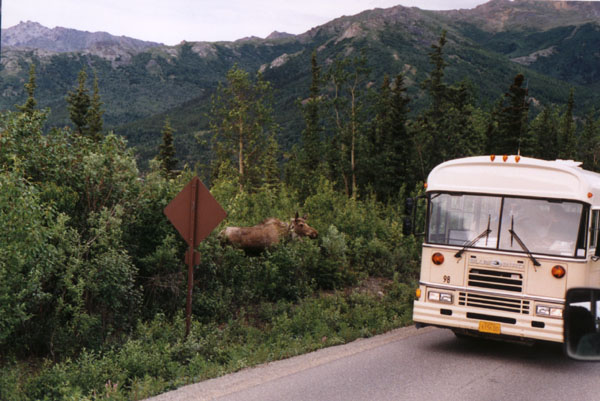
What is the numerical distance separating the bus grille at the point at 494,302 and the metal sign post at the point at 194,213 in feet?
13.1

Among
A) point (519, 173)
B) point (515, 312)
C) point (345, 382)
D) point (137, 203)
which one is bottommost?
point (345, 382)

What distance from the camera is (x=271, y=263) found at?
43.8ft

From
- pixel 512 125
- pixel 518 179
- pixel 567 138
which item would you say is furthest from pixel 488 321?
pixel 567 138

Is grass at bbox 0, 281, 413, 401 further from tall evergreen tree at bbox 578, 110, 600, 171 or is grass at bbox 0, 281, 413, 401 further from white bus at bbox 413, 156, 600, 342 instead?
tall evergreen tree at bbox 578, 110, 600, 171

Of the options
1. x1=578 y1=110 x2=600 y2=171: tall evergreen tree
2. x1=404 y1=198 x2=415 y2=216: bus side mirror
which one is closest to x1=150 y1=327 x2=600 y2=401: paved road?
x1=404 y1=198 x2=415 y2=216: bus side mirror

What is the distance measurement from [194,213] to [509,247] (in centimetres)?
494

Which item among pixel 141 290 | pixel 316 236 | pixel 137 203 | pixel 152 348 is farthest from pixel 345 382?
pixel 316 236

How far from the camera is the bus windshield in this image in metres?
8.41

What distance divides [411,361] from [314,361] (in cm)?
149

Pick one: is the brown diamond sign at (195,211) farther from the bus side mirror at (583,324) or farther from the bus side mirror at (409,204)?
the bus side mirror at (583,324)

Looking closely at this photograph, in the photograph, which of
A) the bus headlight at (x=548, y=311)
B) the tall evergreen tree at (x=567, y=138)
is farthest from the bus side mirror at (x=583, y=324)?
the tall evergreen tree at (x=567, y=138)

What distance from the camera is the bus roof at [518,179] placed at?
851 centimetres

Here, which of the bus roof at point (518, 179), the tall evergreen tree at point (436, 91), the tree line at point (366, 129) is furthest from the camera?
the tall evergreen tree at point (436, 91)

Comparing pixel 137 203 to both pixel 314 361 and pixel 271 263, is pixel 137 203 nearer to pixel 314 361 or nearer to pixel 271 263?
pixel 271 263
